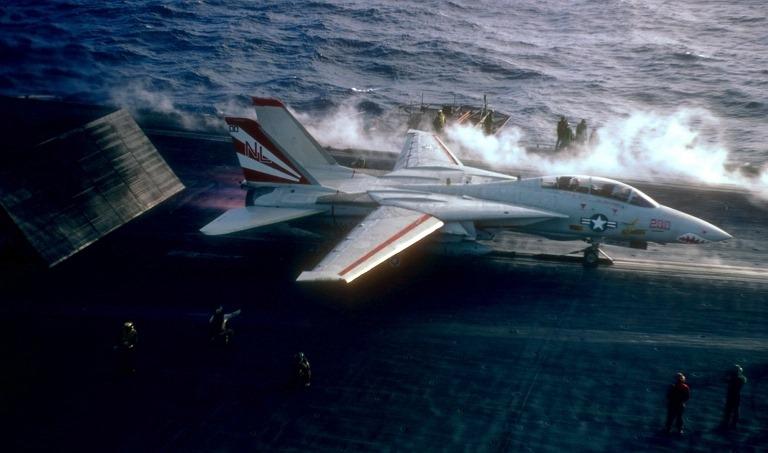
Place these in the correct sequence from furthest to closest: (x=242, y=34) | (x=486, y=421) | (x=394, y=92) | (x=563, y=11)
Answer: (x=563, y=11), (x=242, y=34), (x=394, y=92), (x=486, y=421)

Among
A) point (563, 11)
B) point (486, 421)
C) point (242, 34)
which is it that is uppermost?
point (563, 11)

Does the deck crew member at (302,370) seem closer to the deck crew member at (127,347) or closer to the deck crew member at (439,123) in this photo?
the deck crew member at (127,347)

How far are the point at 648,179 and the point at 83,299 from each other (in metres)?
30.8

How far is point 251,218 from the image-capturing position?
91.3 ft

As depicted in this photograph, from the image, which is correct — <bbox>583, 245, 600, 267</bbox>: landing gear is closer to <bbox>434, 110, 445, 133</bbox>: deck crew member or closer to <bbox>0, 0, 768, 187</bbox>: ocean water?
<bbox>0, 0, 768, 187</bbox>: ocean water

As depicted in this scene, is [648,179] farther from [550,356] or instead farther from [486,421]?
[486,421]

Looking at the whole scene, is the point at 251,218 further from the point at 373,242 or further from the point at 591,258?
the point at 591,258

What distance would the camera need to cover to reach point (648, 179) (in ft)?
127

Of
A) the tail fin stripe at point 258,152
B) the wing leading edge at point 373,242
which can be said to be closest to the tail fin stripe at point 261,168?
the tail fin stripe at point 258,152

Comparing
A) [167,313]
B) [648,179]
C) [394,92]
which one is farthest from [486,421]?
[394,92]

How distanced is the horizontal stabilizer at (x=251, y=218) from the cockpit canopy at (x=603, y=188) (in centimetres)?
1024

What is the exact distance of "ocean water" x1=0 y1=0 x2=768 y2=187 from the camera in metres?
53.1

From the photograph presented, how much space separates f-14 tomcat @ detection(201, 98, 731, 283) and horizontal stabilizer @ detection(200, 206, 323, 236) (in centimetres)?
4

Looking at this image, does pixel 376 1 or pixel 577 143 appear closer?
pixel 577 143
